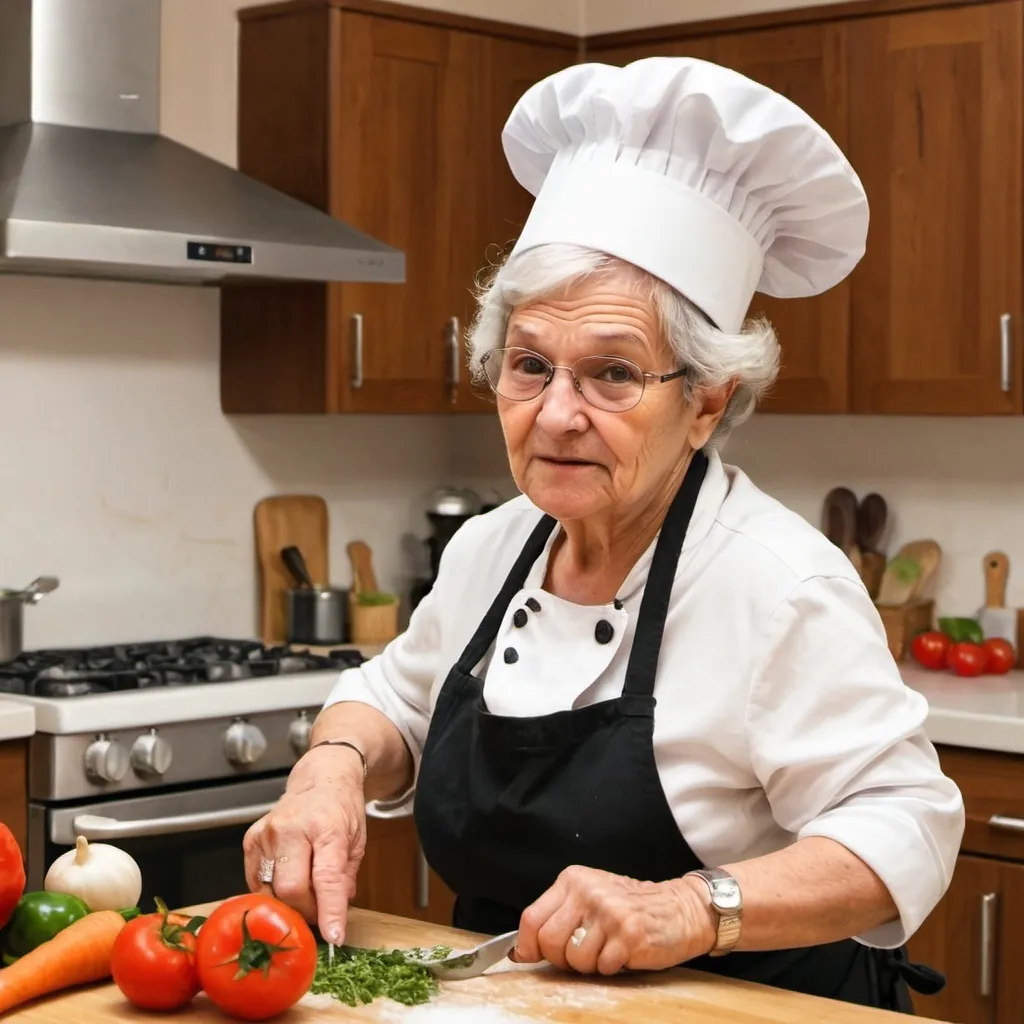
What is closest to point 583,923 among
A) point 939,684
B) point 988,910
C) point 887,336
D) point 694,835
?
point 694,835

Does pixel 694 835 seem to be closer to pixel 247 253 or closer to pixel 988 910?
pixel 988 910

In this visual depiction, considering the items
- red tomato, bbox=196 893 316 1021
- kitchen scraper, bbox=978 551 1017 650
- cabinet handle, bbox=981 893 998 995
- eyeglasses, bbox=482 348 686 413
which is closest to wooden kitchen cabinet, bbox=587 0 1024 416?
kitchen scraper, bbox=978 551 1017 650

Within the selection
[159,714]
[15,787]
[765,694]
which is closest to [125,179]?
[159,714]

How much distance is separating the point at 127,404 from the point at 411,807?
6.07ft

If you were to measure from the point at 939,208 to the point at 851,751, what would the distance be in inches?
78.9

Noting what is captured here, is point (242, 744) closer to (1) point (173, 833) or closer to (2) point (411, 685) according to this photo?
(1) point (173, 833)

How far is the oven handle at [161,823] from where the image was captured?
9.11 feet

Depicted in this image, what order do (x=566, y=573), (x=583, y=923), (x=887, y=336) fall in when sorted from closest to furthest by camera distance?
(x=583, y=923)
(x=566, y=573)
(x=887, y=336)

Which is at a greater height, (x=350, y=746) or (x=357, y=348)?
(x=357, y=348)

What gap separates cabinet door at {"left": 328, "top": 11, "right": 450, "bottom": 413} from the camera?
3.47 metres

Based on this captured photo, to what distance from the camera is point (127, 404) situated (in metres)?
Result: 3.53

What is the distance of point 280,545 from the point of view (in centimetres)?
380

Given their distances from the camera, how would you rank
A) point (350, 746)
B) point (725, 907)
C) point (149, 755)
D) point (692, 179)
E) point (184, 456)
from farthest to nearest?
1. point (184, 456)
2. point (149, 755)
3. point (350, 746)
4. point (692, 179)
5. point (725, 907)

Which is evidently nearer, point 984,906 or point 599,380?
point 599,380
